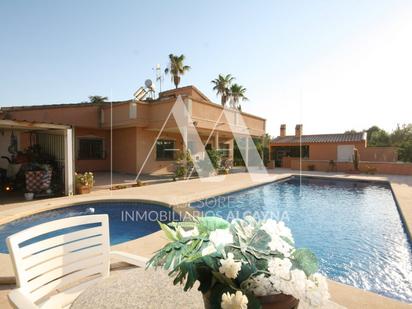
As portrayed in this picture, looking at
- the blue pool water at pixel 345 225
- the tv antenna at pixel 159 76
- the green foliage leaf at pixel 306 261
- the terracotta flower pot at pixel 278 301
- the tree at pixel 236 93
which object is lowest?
the blue pool water at pixel 345 225

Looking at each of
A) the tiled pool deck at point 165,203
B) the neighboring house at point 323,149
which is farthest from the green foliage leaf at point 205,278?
the neighboring house at point 323,149

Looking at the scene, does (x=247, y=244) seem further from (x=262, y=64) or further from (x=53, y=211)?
(x=262, y=64)

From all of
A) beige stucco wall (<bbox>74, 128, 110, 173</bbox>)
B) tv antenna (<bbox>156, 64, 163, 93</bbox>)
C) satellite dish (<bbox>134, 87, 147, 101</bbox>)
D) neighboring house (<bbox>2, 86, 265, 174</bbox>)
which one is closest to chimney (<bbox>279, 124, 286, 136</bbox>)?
neighboring house (<bbox>2, 86, 265, 174</bbox>)

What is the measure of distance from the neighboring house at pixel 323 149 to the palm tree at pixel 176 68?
12.4 meters

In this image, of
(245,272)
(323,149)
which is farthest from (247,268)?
(323,149)

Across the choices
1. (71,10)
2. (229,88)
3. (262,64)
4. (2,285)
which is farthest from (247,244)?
(229,88)

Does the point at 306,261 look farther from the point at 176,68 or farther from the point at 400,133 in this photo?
the point at 400,133

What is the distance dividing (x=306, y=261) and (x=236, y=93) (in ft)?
103

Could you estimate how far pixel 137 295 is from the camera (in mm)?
1731

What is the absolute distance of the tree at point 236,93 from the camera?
3120cm

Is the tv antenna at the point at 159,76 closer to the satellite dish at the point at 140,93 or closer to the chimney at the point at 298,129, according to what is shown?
the satellite dish at the point at 140,93

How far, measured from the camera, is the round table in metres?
1.62

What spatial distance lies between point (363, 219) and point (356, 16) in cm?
674

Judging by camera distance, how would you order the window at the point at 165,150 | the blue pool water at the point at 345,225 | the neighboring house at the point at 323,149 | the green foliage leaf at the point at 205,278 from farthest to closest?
1. the neighboring house at the point at 323,149
2. the window at the point at 165,150
3. the blue pool water at the point at 345,225
4. the green foliage leaf at the point at 205,278
